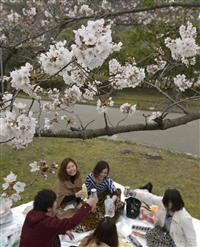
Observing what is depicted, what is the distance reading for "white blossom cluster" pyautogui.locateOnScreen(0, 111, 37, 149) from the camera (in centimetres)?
229

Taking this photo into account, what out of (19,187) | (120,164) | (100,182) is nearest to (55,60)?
(19,187)

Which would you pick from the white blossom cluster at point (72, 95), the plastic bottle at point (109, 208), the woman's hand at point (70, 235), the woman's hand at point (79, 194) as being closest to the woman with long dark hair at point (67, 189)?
the woman's hand at point (79, 194)

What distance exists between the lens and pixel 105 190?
467cm

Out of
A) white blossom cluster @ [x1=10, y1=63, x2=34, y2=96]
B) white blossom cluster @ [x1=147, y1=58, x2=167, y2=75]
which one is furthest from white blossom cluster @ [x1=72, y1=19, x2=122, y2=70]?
white blossom cluster @ [x1=147, y1=58, x2=167, y2=75]

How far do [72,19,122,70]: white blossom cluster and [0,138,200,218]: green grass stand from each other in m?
3.67

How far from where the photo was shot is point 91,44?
217cm

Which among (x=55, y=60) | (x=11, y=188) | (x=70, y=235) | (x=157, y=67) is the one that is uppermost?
(x=157, y=67)

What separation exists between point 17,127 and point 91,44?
0.62 m

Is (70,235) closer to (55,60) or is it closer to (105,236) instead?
(105,236)

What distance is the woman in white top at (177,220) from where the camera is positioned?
3.79 metres

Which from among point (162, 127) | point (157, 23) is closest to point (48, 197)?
point (162, 127)

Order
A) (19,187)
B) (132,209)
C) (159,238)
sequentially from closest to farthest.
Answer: (19,187)
(159,238)
(132,209)

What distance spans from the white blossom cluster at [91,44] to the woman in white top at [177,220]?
1937mm

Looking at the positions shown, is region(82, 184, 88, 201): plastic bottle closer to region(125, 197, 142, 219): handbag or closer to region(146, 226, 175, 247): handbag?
region(125, 197, 142, 219): handbag
